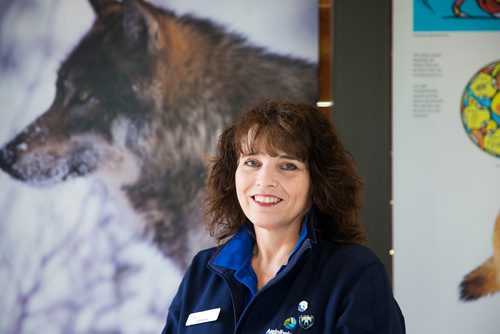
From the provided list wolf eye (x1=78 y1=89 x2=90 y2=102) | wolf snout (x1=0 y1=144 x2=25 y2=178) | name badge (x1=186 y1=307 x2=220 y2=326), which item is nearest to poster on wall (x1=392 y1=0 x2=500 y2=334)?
name badge (x1=186 y1=307 x2=220 y2=326)

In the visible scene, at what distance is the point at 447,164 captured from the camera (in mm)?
3355

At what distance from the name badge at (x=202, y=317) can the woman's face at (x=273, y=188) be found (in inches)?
12.6

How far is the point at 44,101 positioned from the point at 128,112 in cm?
46

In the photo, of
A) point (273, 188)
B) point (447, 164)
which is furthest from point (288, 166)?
point (447, 164)

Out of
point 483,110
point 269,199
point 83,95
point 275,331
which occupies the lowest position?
point 275,331

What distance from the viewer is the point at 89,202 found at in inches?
137

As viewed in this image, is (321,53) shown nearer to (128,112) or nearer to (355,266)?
(128,112)

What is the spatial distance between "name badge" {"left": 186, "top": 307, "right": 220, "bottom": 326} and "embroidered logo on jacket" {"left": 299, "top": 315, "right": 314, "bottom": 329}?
291 mm

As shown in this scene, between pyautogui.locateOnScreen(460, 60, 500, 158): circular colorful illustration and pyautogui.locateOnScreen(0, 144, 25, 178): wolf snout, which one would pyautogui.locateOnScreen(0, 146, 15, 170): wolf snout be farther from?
pyautogui.locateOnScreen(460, 60, 500, 158): circular colorful illustration

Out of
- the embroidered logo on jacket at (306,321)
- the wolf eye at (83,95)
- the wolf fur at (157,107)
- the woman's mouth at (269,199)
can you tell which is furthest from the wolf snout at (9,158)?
the embroidered logo on jacket at (306,321)

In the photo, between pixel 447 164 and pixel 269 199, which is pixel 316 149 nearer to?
pixel 269 199

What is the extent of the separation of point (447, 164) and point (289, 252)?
1518mm

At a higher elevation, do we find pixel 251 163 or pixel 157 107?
pixel 157 107

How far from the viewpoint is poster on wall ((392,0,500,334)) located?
3324mm
